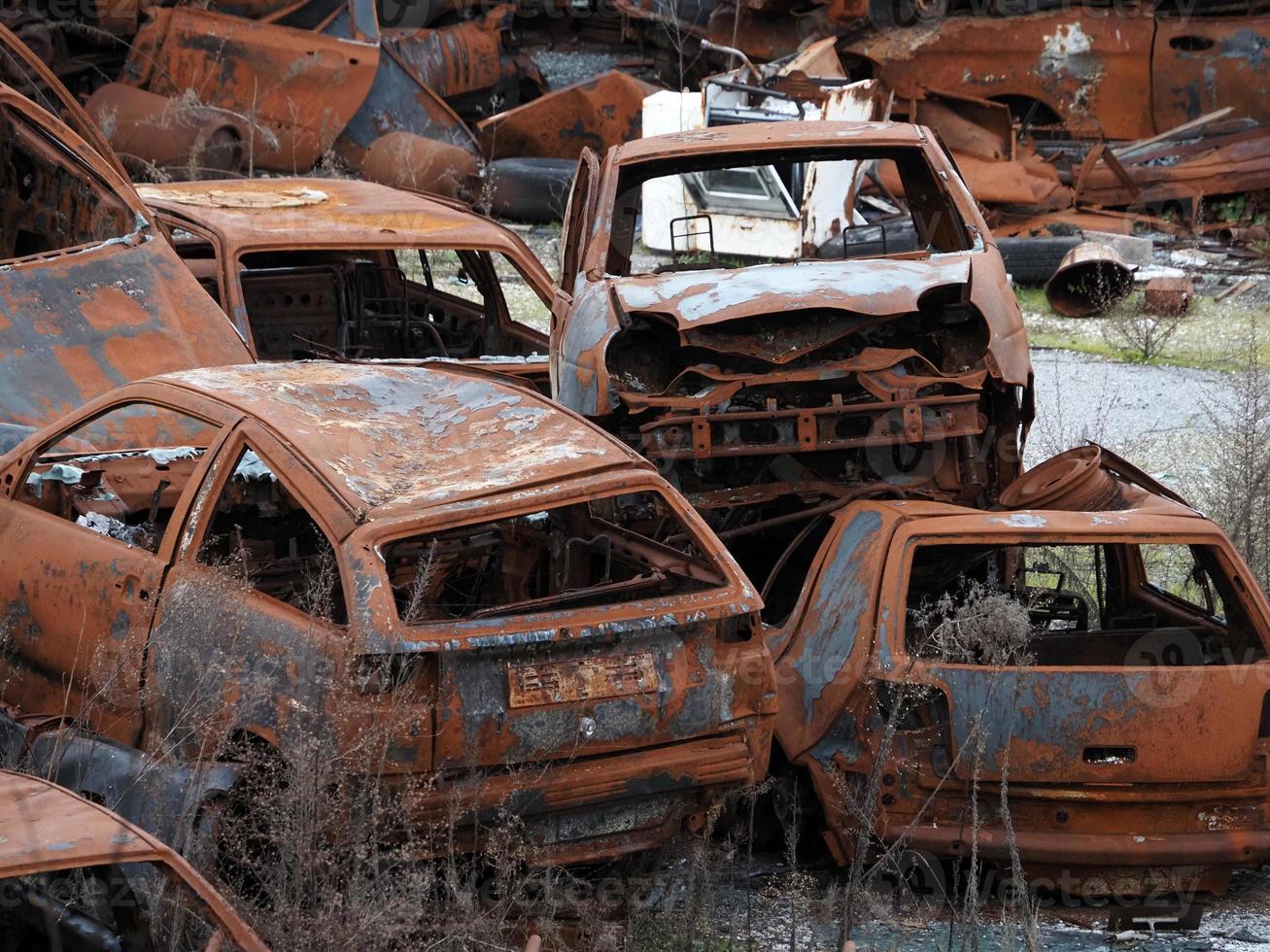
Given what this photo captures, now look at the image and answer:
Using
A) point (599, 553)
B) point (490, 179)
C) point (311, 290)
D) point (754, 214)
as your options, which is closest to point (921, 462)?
point (599, 553)

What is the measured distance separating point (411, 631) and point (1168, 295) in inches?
408

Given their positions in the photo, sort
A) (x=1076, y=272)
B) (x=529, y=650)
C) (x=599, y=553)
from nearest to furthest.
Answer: (x=529, y=650), (x=599, y=553), (x=1076, y=272)

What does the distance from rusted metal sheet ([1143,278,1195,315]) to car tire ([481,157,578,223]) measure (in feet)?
17.1

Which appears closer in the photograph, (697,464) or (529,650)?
(529,650)

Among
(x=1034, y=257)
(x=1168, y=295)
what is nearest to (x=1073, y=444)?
Result: (x=1168, y=295)

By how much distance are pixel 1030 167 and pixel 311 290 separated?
8.89 m

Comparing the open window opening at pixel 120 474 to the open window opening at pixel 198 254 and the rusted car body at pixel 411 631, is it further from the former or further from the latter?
the open window opening at pixel 198 254

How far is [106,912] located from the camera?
3.56m

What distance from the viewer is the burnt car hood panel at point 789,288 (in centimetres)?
641

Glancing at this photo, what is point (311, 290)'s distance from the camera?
9062mm

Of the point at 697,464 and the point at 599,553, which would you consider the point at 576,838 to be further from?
the point at 697,464

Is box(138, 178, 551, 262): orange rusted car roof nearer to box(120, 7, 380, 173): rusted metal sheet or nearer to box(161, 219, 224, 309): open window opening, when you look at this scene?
box(161, 219, 224, 309): open window opening

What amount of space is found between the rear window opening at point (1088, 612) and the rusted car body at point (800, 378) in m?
0.37

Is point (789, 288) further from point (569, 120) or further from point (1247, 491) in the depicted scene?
point (569, 120)
